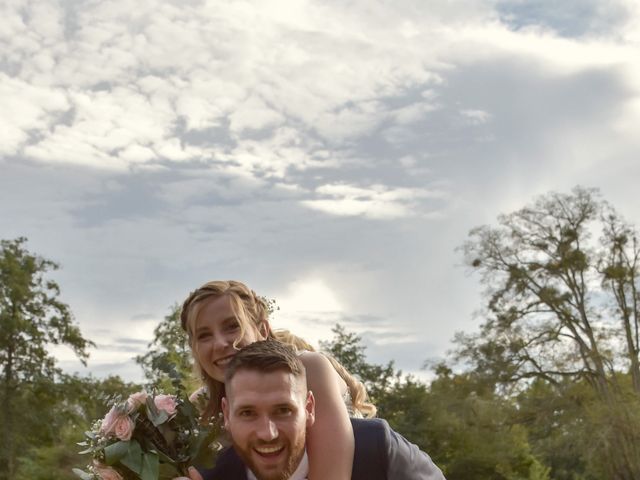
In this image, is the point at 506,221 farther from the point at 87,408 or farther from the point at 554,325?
the point at 87,408

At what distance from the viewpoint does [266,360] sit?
12.2 feet

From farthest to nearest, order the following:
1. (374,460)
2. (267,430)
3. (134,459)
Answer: (134,459)
(374,460)
(267,430)

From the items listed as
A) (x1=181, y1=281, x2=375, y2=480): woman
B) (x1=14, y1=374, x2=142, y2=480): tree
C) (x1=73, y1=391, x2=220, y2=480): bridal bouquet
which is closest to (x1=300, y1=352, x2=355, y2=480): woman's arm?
(x1=181, y1=281, x2=375, y2=480): woman

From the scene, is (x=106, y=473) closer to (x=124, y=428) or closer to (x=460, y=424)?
(x=124, y=428)

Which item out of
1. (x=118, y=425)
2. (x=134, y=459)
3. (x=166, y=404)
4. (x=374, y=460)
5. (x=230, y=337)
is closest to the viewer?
(x=374, y=460)

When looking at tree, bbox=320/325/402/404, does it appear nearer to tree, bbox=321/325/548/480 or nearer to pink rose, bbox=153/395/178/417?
tree, bbox=321/325/548/480

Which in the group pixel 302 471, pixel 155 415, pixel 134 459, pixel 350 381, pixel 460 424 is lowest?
pixel 302 471

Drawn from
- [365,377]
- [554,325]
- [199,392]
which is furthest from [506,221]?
[199,392]

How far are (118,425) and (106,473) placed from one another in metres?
0.23

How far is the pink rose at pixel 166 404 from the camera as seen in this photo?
4.26m

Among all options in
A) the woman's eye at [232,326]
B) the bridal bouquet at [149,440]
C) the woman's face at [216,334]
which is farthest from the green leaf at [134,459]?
the woman's eye at [232,326]

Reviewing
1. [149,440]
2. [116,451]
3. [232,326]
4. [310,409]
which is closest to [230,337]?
[232,326]

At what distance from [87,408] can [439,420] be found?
13790 millimetres

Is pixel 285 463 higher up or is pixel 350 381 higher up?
pixel 350 381
